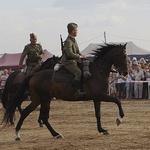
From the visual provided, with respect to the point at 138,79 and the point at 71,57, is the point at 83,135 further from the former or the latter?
the point at 138,79

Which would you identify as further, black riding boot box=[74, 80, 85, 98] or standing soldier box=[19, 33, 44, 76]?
standing soldier box=[19, 33, 44, 76]

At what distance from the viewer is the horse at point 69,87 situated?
43.3 ft

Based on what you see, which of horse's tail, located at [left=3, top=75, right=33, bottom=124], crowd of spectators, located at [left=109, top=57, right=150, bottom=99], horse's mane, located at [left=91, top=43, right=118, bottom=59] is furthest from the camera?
crowd of spectators, located at [left=109, top=57, right=150, bottom=99]

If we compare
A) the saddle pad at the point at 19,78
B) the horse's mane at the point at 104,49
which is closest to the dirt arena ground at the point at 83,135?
the saddle pad at the point at 19,78

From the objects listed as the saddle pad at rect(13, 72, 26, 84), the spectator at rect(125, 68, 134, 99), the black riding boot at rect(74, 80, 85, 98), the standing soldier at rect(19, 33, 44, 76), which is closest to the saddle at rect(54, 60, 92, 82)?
the black riding boot at rect(74, 80, 85, 98)

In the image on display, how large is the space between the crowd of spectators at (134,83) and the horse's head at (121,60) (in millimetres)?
13697

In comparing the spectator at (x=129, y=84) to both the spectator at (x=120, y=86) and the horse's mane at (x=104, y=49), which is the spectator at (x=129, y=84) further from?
the horse's mane at (x=104, y=49)

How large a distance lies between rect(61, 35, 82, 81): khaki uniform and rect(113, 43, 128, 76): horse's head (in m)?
0.96

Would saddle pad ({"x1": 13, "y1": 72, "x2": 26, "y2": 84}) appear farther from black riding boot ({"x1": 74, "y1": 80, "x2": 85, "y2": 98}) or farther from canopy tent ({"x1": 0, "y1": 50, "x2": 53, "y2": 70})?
canopy tent ({"x1": 0, "y1": 50, "x2": 53, "y2": 70})

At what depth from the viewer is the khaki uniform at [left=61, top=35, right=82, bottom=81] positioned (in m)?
13.2

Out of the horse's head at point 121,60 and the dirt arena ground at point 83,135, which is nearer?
the dirt arena ground at point 83,135

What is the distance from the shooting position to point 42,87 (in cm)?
1320

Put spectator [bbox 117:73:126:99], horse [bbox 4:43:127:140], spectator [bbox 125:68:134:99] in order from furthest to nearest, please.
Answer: spectator [bbox 117:73:126:99], spectator [bbox 125:68:134:99], horse [bbox 4:43:127:140]

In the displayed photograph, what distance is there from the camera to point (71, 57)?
13211 millimetres
